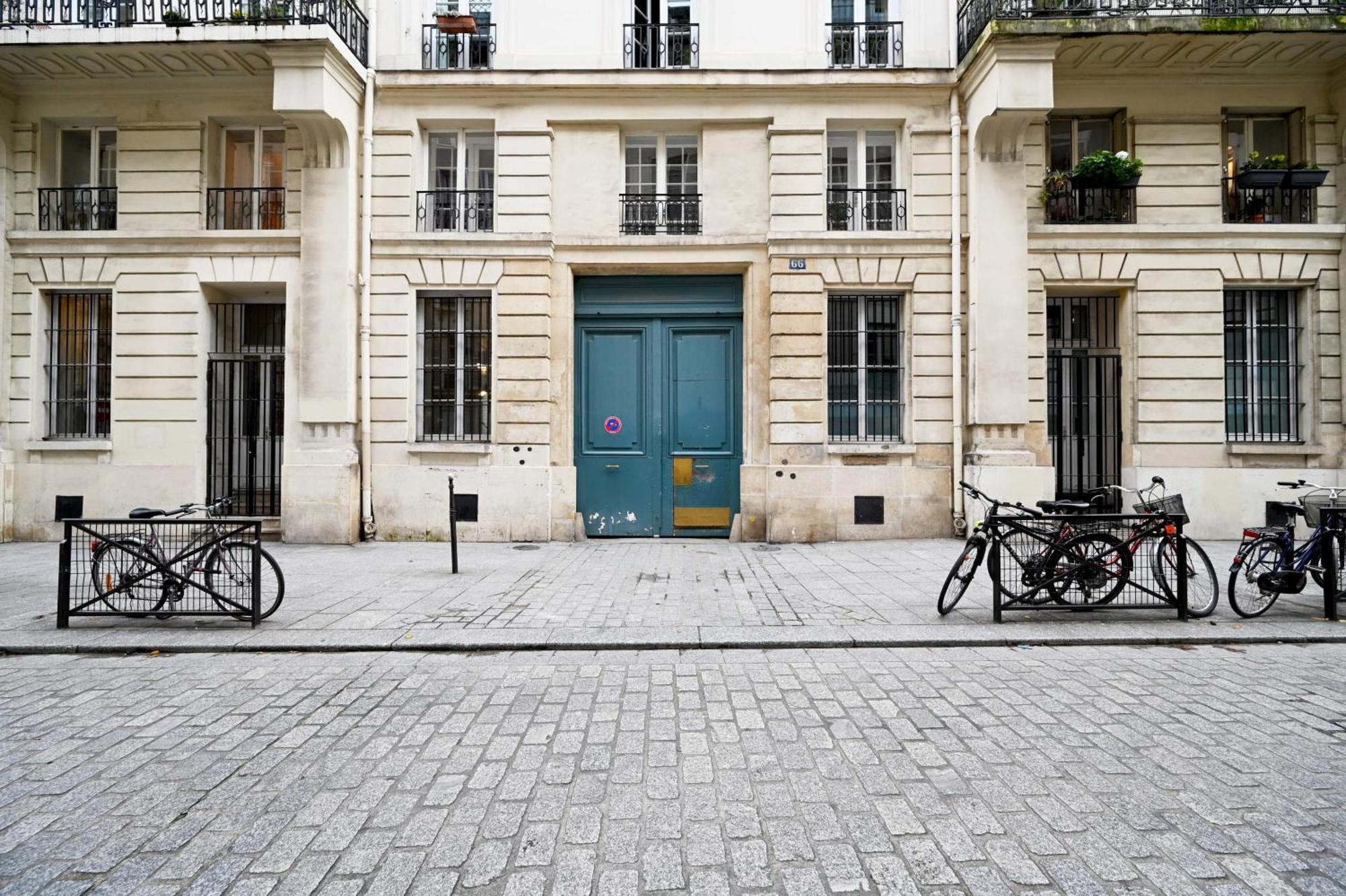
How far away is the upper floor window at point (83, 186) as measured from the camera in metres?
12.3

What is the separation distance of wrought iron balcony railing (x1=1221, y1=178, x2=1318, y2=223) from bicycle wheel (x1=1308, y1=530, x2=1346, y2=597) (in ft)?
26.5

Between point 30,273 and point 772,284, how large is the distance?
13.1m

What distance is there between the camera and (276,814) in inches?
119

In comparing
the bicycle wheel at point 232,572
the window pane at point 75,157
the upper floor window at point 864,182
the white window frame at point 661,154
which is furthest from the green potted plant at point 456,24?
the bicycle wheel at point 232,572

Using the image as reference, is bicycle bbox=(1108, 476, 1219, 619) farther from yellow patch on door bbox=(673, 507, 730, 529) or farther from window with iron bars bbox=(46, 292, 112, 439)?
window with iron bars bbox=(46, 292, 112, 439)

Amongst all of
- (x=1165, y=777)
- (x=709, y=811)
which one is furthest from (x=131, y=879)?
(x=1165, y=777)

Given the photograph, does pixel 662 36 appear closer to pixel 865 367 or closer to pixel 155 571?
pixel 865 367

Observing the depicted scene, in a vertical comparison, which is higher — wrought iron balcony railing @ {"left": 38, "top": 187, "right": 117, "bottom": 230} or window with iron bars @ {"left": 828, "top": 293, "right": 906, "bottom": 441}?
wrought iron balcony railing @ {"left": 38, "top": 187, "right": 117, "bottom": 230}

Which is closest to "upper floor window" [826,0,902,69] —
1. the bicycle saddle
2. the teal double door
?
the teal double door

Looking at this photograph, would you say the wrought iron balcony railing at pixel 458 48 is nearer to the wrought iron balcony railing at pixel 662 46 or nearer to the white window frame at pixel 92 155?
the wrought iron balcony railing at pixel 662 46

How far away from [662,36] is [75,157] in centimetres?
1110

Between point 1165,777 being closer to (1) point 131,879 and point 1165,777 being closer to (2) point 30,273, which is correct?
(1) point 131,879

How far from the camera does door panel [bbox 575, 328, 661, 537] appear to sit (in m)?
12.3

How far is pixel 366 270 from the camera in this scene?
11.8 metres
